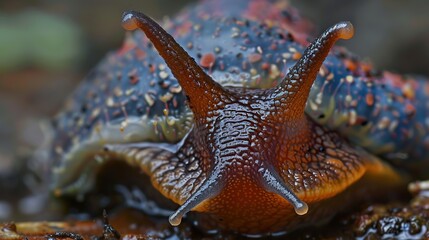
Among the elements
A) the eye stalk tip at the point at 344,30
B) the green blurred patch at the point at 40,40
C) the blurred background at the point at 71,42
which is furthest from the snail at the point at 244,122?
the green blurred patch at the point at 40,40

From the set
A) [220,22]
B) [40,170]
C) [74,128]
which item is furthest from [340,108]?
[40,170]

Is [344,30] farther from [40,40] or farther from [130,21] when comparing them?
[40,40]

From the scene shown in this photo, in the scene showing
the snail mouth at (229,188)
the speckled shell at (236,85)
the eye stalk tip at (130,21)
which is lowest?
the snail mouth at (229,188)

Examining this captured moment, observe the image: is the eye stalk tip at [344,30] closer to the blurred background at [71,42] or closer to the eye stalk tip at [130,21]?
the eye stalk tip at [130,21]

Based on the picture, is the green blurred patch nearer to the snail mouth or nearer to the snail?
the snail

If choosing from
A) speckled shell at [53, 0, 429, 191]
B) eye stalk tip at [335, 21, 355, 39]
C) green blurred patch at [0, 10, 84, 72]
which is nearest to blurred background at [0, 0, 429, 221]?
green blurred patch at [0, 10, 84, 72]

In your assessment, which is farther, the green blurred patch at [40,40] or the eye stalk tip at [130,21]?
the green blurred patch at [40,40]

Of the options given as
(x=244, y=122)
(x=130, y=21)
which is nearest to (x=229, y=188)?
(x=244, y=122)

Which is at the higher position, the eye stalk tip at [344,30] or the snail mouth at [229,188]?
the eye stalk tip at [344,30]
